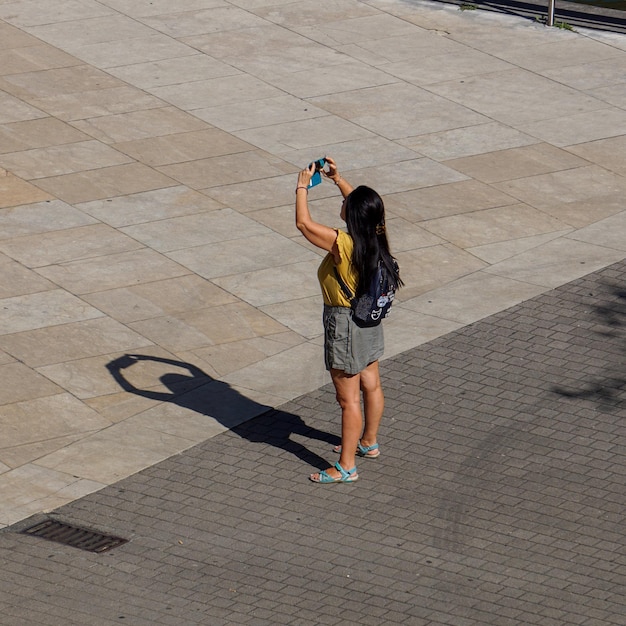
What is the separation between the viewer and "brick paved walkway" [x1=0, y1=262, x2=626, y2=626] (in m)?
7.14

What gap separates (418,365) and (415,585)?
2637mm

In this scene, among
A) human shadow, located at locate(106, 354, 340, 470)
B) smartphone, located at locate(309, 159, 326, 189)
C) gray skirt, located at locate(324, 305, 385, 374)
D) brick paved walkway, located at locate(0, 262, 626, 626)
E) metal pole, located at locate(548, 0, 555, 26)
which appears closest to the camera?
brick paved walkway, located at locate(0, 262, 626, 626)

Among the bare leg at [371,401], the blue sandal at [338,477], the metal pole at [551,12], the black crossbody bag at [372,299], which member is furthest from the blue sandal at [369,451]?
the metal pole at [551,12]

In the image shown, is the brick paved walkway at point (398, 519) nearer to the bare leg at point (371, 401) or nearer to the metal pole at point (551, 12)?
the bare leg at point (371, 401)

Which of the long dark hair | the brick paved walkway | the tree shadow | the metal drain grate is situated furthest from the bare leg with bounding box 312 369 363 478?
the tree shadow

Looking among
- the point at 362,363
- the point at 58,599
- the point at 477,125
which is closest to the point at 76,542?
the point at 58,599

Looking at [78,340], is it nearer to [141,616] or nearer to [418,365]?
[418,365]

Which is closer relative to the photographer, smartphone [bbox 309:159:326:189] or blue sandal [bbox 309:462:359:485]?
smartphone [bbox 309:159:326:189]

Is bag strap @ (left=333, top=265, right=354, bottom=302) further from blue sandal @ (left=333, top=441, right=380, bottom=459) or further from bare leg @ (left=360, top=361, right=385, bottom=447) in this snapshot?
blue sandal @ (left=333, top=441, right=380, bottom=459)

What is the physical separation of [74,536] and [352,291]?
2054mm

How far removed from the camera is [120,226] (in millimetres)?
11844

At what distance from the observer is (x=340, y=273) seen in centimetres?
793

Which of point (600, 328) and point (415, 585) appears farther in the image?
point (600, 328)

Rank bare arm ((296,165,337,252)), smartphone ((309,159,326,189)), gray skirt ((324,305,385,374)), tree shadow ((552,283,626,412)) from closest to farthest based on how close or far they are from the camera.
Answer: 1. bare arm ((296,165,337,252))
2. gray skirt ((324,305,385,374))
3. smartphone ((309,159,326,189))
4. tree shadow ((552,283,626,412))
